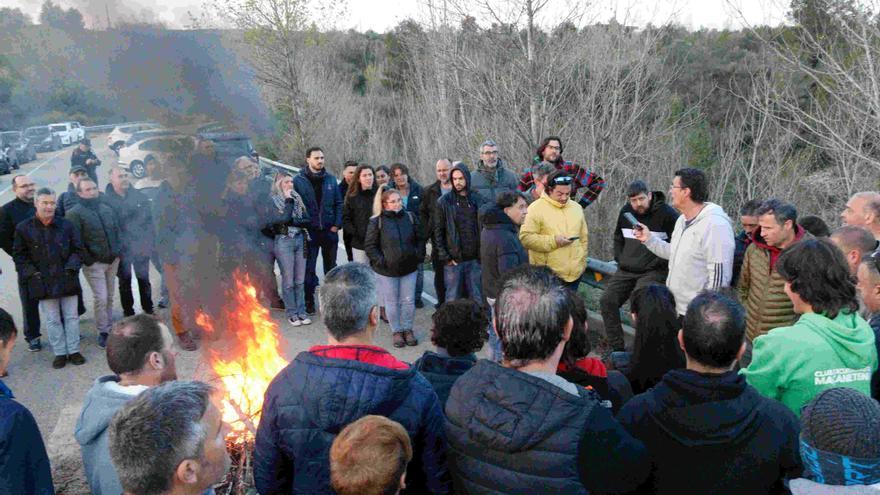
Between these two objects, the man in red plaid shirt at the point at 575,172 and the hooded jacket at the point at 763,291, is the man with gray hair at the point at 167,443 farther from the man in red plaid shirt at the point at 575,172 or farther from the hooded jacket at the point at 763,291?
the man in red plaid shirt at the point at 575,172

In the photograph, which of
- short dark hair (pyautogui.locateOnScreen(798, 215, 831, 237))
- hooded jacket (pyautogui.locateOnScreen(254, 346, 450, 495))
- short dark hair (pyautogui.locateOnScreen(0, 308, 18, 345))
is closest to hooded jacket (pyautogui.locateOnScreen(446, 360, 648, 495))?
hooded jacket (pyautogui.locateOnScreen(254, 346, 450, 495))

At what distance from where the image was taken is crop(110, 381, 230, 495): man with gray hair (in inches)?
77.9

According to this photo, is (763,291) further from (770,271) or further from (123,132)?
(123,132)

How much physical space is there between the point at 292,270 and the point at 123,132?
231 centimetres

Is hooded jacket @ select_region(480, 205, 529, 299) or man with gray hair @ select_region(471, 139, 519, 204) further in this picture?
man with gray hair @ select_region(471, 139, 519, 204)

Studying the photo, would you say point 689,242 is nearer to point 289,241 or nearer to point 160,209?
point 289,241

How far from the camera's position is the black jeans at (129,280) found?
7.16m

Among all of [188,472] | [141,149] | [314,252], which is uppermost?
[141,149]

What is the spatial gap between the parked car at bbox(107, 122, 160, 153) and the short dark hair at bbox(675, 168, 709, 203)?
14.0 ft

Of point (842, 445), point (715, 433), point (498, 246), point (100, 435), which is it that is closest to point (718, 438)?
point (715, 433)

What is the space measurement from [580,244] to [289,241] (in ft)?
10.8

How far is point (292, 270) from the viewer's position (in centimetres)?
735

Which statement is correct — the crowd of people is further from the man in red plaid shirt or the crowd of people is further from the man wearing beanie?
the man in red plaid shirt

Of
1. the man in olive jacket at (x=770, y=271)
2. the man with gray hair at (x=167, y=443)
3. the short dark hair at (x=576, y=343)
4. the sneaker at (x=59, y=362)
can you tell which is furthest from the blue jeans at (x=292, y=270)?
the man with gray hair at (x=167, y=443)
